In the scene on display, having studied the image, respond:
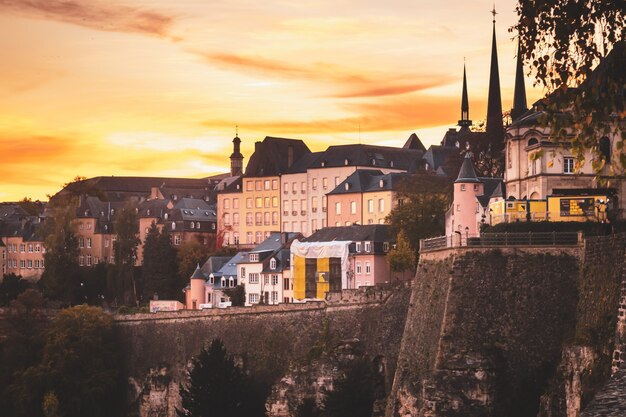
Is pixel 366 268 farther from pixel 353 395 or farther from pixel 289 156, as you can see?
pixel 289 156

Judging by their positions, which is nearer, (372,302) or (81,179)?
(372,302)

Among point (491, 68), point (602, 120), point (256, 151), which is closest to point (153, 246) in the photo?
point (256, 151)

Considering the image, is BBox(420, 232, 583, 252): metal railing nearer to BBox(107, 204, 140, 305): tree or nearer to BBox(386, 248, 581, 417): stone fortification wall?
BBox(386, 248, 581, 417): stone fortification wall

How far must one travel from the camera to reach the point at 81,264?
139875 mm

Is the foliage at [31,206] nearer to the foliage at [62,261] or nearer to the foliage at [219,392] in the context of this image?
the foliage at [62,261]

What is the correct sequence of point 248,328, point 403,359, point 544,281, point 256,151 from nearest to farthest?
point 544,281 → point 403,359 → point 248,328 → point 256,151

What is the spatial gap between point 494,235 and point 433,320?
13.3 ft

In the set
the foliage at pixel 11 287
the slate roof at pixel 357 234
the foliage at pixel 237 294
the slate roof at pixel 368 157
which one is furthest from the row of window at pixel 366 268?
the foliage at pixel 11 287

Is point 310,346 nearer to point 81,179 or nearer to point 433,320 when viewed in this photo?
point 433,320

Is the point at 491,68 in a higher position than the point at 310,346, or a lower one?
higher

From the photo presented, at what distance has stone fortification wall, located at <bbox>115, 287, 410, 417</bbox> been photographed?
64.9 metres

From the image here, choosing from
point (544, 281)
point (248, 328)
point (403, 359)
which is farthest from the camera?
point (248, 328)

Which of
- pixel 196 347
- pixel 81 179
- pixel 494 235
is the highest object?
pixel 81 179

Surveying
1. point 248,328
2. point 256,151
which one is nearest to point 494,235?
point 248,328
